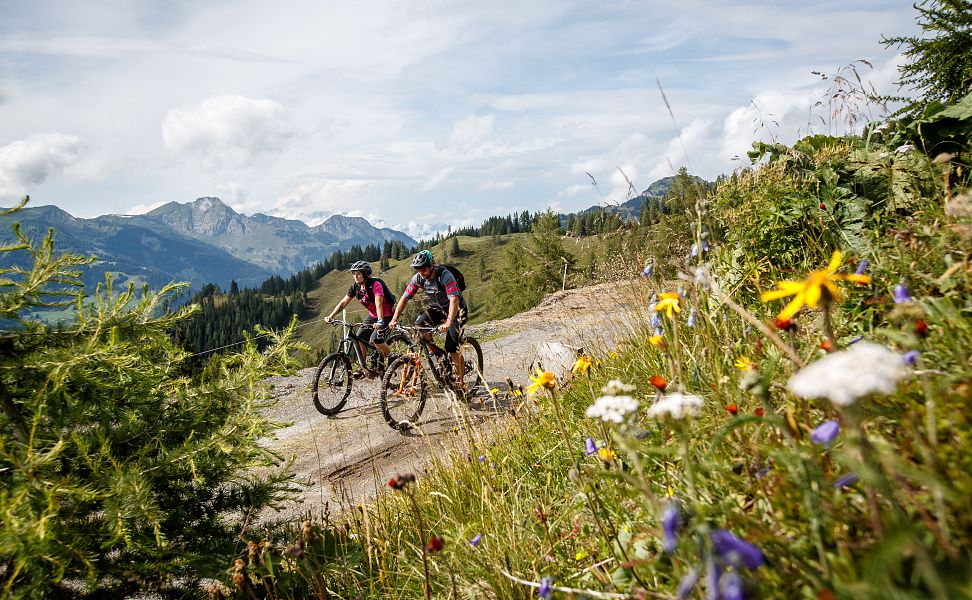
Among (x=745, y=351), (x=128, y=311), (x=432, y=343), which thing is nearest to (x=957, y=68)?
(x=745, y=351)

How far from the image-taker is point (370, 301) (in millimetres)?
10562

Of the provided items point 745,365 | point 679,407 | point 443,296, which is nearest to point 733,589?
point 679,407

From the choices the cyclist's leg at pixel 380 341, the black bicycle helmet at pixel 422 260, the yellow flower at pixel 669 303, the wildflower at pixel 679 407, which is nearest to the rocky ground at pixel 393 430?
the cyclist's leg at pixel 380 341

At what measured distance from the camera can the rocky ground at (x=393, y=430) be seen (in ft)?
16.4

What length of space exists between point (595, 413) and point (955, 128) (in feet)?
12.5

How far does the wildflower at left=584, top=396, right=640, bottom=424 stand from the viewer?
59.2 inches

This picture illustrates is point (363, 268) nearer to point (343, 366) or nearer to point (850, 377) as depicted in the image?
point (343, 366)

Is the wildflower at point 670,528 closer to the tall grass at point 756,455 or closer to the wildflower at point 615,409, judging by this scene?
the tall grass at point 756,455

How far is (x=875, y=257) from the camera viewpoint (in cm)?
271

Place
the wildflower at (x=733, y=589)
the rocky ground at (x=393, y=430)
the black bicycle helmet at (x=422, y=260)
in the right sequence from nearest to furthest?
the wildflower at (x=733, y=589) → the rocky ground at (x=393, y=430) → the black bicycle helmet at (x=422, y=260)

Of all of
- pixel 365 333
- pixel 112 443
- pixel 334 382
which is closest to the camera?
pixel 112 443

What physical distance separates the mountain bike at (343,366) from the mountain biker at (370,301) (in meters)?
0.13

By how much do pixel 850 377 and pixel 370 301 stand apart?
1018cm

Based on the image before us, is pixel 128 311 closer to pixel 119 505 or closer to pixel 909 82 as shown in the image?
pixel 119 505
